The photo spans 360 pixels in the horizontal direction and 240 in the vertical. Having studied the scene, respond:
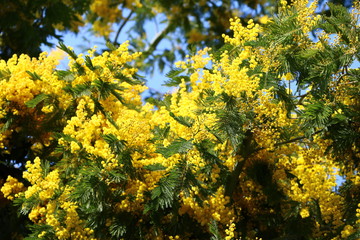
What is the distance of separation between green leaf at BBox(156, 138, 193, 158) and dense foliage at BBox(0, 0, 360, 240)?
0.4 inches

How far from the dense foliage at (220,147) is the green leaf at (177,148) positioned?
0.4 inches

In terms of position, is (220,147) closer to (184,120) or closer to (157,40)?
(184,120)

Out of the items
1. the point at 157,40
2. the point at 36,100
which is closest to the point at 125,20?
the point at 157,40

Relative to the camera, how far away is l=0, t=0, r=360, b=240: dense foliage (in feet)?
17.3

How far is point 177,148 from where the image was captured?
16.5ft

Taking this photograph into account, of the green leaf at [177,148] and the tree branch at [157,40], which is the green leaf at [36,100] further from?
the tree branch at [157,40]

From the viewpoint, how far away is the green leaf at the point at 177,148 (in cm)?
501

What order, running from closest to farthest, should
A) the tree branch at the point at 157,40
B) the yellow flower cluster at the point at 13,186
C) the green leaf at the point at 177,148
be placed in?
the green leaf at the point at 177,148 → the yellow flower cluster at the point at 13,186 → the tree branch at the point at 157,40

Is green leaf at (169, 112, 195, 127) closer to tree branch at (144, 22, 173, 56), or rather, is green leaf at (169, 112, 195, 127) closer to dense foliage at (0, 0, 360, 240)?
dense foliage at (0, 0, 360, 240)

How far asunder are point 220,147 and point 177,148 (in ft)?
1.87

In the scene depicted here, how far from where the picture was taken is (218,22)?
41.0 feet

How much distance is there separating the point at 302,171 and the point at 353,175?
46 cm

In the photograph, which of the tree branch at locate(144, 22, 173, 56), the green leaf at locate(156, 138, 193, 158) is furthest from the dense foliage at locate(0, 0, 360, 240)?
the tree branch at locate(144, 22, 173, 56)

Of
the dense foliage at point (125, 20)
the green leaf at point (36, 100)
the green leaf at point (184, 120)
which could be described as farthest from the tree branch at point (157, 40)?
the green leaf at point (184, 120)
